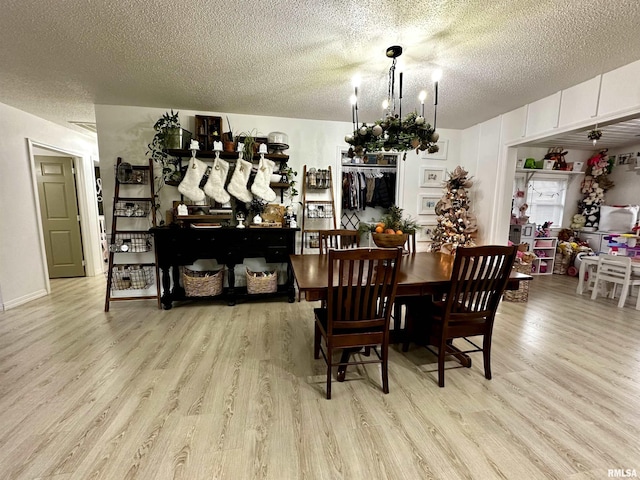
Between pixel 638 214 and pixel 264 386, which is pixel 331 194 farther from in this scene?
pixel 638 214

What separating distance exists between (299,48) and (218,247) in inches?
88.2

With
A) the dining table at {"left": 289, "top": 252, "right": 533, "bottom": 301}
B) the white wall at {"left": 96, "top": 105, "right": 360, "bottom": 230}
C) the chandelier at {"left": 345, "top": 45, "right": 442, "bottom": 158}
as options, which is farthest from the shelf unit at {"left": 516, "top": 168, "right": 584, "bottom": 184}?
the chandelier at {"left": 345, "top": 45, "right": 442, "bottom": 158}

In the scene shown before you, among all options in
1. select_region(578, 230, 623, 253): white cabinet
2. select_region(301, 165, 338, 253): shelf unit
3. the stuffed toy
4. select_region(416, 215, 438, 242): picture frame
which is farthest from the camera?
the stuffed toy

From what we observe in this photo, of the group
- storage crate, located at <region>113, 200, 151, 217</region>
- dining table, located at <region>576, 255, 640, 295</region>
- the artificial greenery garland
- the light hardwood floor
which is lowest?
the light hardwood floor

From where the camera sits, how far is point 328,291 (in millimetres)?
1634

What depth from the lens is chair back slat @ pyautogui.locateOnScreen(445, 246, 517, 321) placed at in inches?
67.7

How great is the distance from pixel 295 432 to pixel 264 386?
47 cm

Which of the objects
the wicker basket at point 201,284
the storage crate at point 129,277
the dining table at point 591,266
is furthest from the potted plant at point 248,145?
the dining table at point 591,266

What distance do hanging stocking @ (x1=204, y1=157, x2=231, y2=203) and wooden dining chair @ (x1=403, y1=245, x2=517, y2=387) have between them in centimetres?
256

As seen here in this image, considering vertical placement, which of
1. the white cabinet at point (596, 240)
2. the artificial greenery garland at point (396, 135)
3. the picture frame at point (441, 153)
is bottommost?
the white cabinet at point (596, 240)

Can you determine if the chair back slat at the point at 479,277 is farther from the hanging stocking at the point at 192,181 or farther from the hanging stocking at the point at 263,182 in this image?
the hanging stocking at the point at 192,181

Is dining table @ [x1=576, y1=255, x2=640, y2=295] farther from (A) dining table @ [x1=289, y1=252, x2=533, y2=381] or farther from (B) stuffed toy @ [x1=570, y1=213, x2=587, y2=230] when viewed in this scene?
(A) dining table @ [x1=289, y1=252, x2=533, y2=381]

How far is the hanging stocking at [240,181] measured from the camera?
132 inches

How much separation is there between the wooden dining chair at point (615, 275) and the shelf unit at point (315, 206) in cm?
361
